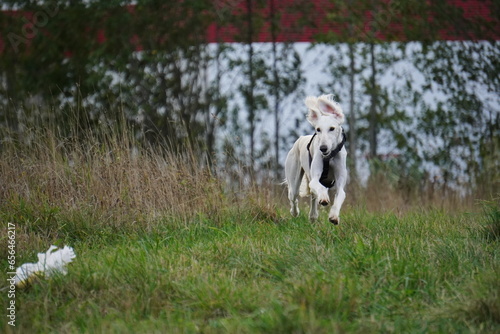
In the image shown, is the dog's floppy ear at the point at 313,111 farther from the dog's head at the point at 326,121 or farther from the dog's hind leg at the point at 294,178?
the dog's hind leg at the point at 294,178

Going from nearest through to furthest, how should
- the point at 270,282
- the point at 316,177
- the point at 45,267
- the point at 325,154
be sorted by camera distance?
the point at 270,282 → the point at 45,267 → the point at 325,154 → the point at 316,177

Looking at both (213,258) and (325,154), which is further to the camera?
(325,154)

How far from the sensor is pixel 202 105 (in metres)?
11.6

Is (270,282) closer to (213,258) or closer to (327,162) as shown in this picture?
(213,258)

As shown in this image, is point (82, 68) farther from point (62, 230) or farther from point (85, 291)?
point (85, 291)

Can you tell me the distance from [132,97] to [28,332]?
8173 millimetres

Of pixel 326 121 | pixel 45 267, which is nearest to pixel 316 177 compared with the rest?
pixel 326 121

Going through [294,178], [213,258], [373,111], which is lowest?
[213,258]

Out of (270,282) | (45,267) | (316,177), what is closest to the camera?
(270,282)

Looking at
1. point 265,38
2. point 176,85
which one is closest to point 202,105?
point 176,85

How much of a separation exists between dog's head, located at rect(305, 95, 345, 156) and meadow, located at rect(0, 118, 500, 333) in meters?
0.77

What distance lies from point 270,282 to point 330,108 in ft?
7.96

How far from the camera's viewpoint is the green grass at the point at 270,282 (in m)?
3.74

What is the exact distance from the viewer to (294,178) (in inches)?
287
